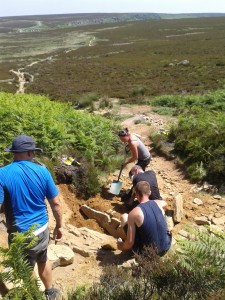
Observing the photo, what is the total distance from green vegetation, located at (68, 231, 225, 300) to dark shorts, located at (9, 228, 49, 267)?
64cm

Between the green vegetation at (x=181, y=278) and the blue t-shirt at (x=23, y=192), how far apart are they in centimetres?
93

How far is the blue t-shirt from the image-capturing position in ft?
11.8

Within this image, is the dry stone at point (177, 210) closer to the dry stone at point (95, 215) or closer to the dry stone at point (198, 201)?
the dry stone at point (198, 201)

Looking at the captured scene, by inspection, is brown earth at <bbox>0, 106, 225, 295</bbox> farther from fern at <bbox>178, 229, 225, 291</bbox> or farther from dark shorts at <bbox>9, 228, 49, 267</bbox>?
fern at <bbox>178, 229, 225, 291</bbox>

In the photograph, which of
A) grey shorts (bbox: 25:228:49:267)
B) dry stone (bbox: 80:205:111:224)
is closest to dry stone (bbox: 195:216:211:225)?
dry stone (bbox: 80:205:111:224)

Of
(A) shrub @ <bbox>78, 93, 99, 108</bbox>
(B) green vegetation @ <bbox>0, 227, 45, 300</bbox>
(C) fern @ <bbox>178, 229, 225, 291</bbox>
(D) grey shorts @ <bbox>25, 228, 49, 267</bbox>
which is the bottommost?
(A) shrub @ <bbox>78, 93, 99, 108</bbox>

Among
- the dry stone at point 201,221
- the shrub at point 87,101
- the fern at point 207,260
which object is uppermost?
the fern at point 207,260

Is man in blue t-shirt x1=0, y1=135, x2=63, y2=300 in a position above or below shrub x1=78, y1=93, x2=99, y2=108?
above

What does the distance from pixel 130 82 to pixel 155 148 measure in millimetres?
22608

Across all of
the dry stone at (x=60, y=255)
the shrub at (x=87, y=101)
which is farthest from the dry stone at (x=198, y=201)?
the shrub at (x=87, y=101)

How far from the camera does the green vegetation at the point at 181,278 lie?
309 centimetres

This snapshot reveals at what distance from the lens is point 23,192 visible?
11.9ft

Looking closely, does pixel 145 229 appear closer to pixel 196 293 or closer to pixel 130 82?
pixel 196 293

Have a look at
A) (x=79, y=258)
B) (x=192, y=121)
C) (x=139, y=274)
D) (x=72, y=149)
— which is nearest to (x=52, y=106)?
(x=72, y=149)
